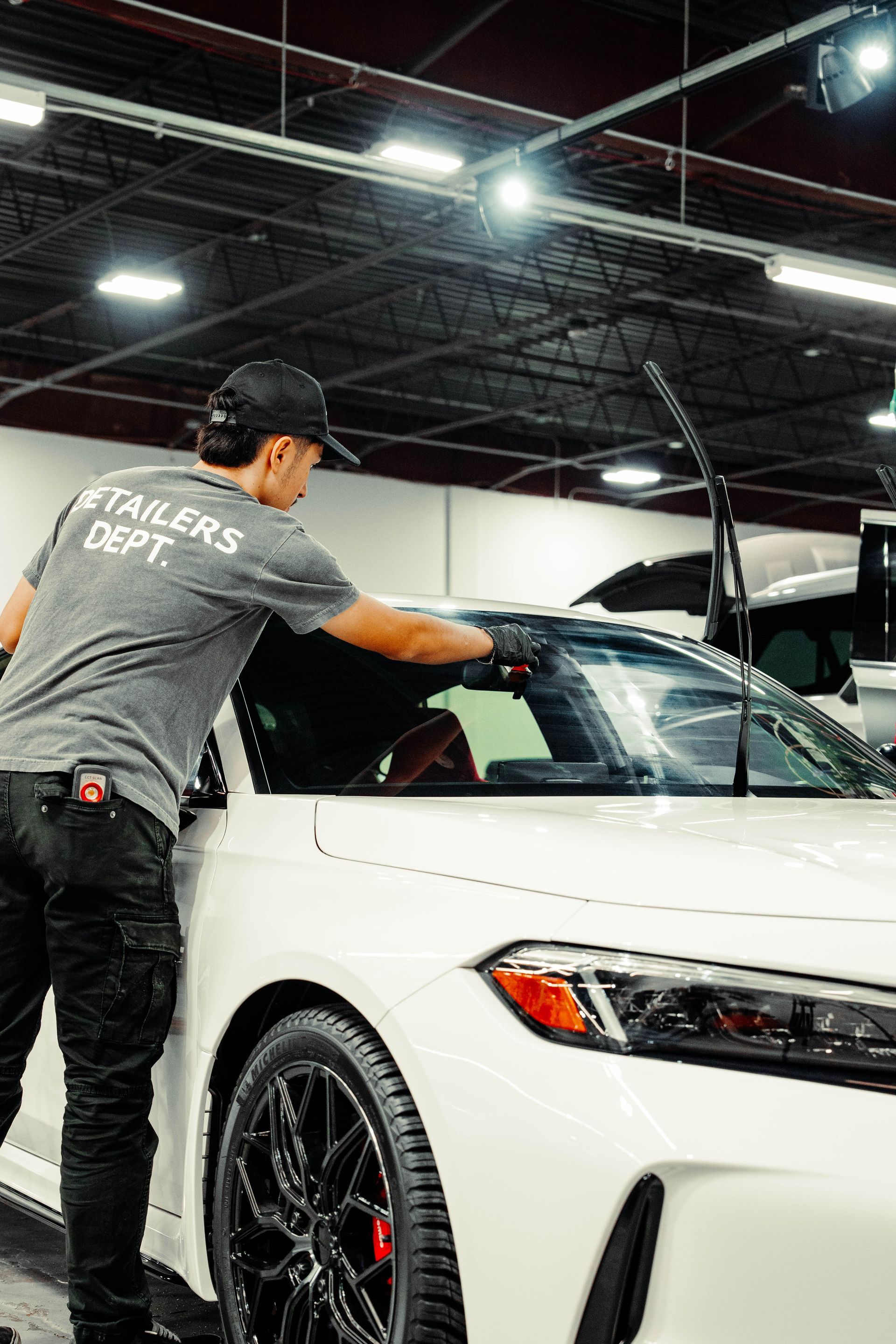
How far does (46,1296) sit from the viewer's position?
2.77 m

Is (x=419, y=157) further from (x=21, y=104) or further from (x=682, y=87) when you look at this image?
(x=21, y=104)

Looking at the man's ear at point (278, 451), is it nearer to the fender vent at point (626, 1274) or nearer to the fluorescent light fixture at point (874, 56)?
the fender vent at point (626, 1274)

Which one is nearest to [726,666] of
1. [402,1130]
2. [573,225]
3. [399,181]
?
[402,1130]

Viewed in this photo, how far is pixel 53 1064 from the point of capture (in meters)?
2.57

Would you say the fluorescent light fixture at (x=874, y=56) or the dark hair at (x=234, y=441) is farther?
the fluorescent light fixture at (x=874, y=56)

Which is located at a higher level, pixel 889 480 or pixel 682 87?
pixel 682 87

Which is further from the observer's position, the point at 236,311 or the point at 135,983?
the point at 236,311

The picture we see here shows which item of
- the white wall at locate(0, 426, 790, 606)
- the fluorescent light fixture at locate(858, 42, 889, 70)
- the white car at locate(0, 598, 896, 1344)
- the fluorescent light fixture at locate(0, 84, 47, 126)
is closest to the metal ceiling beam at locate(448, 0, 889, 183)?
the fluorescent light fixture at locate(858, 42, 889, 70)

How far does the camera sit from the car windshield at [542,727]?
2580mm

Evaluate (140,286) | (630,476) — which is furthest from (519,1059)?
(630,476)

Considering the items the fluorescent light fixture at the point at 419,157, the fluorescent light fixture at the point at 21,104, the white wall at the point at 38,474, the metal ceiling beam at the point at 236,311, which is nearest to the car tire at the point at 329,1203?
the fluorescent light fixture at the point at 21,104

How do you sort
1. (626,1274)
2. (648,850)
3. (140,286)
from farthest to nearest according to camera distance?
(140,286) < (648,850) < (626,1274)

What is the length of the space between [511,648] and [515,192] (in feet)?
27.4

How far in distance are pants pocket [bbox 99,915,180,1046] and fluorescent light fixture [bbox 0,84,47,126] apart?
7190 millimetres
